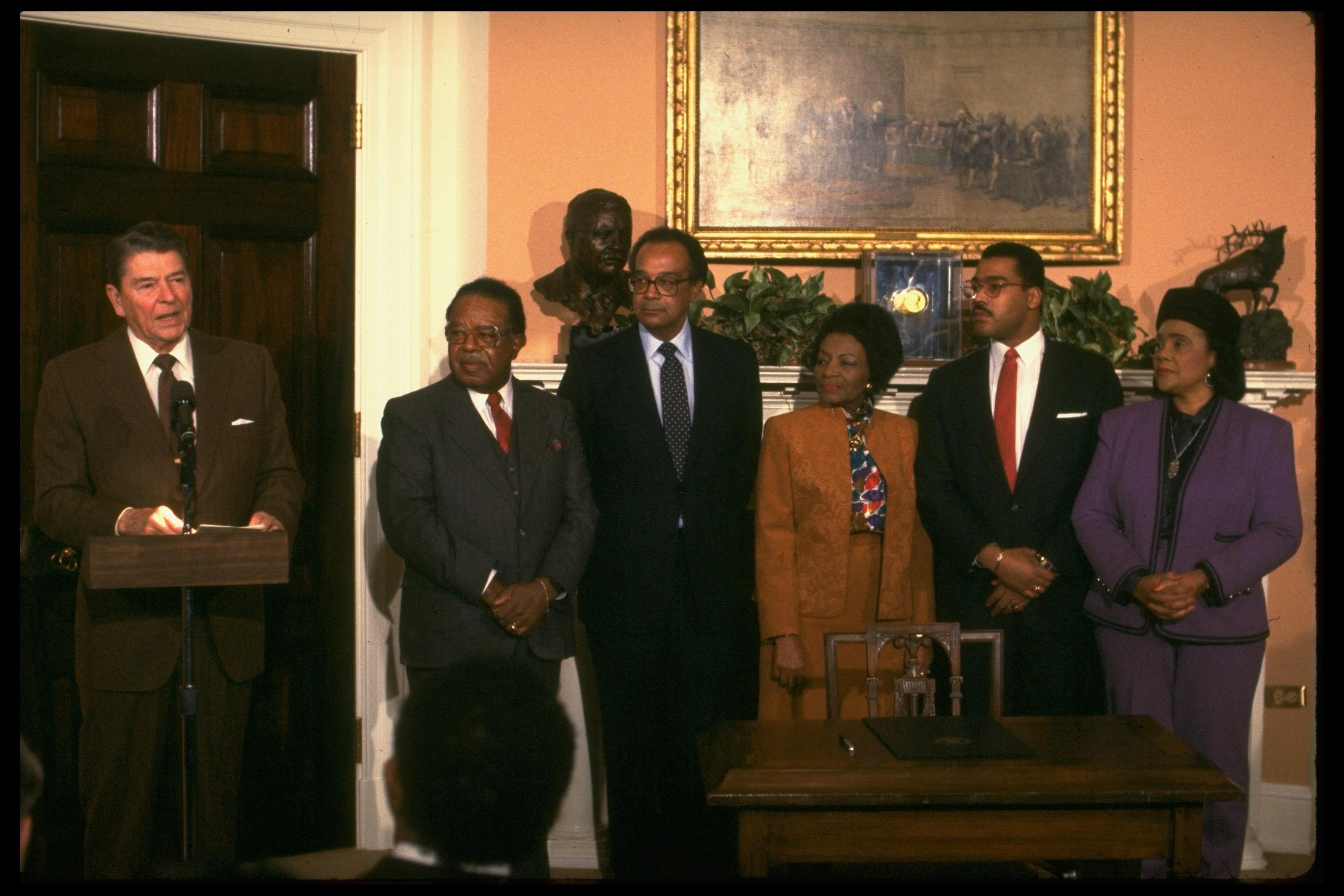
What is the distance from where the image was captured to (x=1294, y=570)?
4.19 m

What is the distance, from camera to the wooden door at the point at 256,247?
138 inches

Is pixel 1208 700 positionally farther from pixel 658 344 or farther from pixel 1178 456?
pixel 658 344

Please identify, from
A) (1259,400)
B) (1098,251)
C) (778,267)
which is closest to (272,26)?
(778,267)

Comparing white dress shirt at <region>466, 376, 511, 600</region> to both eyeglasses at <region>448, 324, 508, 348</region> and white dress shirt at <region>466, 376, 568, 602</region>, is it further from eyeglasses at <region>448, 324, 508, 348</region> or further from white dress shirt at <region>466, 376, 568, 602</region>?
eyeglasses at <region>448, 324, 508, 348</region>

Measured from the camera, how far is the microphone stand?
2551mm

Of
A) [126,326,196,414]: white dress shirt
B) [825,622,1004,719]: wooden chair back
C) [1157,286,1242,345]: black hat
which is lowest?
[825,622,1004,719]: wooden chair back

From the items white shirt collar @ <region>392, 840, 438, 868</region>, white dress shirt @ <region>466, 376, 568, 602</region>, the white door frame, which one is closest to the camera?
white shirt collar @ <region>392, 840, 438, 868</region>

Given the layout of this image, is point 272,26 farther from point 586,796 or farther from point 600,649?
point 586,796

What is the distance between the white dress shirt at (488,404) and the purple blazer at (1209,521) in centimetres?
157

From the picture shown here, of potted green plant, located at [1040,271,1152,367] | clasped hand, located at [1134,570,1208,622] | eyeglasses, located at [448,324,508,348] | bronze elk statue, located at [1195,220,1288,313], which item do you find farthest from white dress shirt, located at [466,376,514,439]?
bronze elk statue, located at [1195,220,1288,313]

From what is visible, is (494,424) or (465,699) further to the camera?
(494,424)

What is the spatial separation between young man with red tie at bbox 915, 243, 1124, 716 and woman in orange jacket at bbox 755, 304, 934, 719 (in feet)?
0.33

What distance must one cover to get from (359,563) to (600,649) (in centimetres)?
99

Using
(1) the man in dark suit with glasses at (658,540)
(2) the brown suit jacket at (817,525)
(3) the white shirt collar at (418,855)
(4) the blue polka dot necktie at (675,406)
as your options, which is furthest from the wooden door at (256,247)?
(3) the white shirt collar at (418,855)
